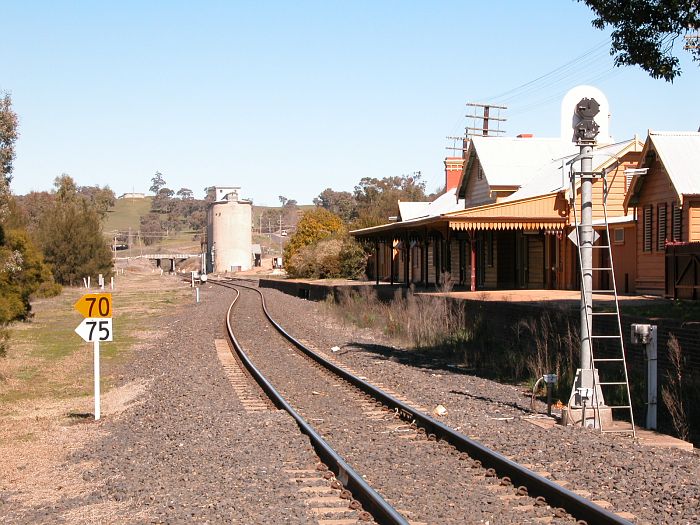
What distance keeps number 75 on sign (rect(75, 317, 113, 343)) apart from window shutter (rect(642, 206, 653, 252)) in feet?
54.8

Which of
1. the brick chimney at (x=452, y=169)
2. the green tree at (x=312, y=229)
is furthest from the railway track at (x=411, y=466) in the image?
the green tree at (x=312, y=229)

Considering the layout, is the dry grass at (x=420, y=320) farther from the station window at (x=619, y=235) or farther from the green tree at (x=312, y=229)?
the green tree at (x=312, y=229)

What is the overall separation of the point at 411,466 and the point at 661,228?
1711cm

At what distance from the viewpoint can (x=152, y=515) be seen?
7234 mm

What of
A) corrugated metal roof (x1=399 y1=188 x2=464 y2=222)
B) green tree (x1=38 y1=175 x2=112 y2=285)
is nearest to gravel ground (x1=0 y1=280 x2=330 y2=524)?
corrugated metal roof (x1=399 y1=188 x2=464 y2=222)

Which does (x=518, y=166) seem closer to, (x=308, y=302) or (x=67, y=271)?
(x=308, y=302)

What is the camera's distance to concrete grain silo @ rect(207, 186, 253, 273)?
144125 mm

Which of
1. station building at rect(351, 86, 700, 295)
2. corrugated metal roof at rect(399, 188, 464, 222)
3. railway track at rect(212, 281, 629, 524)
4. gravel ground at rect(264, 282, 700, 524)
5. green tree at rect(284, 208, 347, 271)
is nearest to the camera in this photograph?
railway track at rect(212, 281, 629, 524)

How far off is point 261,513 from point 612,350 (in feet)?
28.1

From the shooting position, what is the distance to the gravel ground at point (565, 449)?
747 cm

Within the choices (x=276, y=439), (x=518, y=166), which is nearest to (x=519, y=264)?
(x=518, y=166)

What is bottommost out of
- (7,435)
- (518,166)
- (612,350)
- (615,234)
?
(7,435)

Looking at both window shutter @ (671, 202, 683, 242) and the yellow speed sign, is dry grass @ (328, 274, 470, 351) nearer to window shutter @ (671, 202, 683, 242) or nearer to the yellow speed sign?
window shutter @ (671, 202, 683, 242)

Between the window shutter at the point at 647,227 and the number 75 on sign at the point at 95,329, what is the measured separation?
16.7 m
